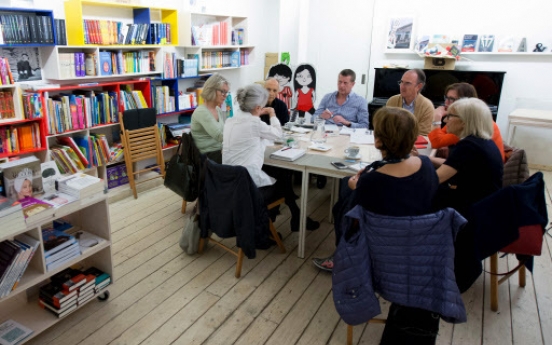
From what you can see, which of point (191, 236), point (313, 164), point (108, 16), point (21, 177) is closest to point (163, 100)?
point (108, 16)

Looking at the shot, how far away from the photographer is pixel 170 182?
3.38 meters

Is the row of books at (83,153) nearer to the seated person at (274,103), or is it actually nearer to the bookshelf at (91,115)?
the bookshelf at (91,115)

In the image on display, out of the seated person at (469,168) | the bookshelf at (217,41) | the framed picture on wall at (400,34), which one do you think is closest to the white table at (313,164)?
the seated person at (469,168)

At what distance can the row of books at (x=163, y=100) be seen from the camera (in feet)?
14.6

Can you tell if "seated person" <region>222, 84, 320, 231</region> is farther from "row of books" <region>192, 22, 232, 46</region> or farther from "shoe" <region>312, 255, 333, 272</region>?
"row of books" <region>192, 22, 232, 46</region>

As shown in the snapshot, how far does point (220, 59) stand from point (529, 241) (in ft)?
14.0

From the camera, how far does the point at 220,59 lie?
5.36 m

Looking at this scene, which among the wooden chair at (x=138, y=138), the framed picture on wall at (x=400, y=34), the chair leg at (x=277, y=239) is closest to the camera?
the chair leg at (x=277, y=239)

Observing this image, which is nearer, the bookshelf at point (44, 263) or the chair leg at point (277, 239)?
the bookshelf at point (44, 263)

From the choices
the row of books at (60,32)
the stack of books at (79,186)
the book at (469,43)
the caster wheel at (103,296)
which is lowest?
the caster wheel at (103,296)

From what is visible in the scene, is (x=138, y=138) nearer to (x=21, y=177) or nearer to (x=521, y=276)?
(x=21, y=177)

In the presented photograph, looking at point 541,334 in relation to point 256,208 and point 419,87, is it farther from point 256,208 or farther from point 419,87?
point 419,87

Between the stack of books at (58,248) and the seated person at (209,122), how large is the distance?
136 centimetres

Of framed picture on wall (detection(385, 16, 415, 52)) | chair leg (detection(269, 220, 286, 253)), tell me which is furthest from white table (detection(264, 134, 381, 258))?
framed picture on wall (detection(385, 16, 415, 52))
